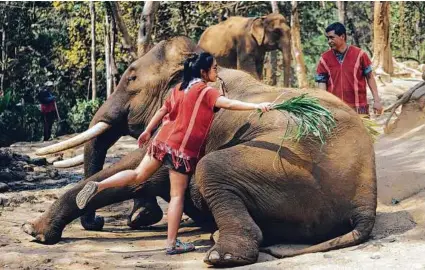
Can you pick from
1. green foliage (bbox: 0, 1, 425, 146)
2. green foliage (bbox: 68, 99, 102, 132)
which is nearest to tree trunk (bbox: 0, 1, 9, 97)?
green foliage (bbox: 0, 1, 425, 146)

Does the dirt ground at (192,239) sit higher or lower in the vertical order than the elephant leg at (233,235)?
lower

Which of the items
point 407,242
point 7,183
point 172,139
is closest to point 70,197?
point 172,139

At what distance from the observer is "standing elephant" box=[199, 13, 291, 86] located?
2044 centimetres

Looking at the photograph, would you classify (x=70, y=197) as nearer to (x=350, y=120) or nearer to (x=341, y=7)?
(x=350, y=120)

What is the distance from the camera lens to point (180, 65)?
770 centimetres

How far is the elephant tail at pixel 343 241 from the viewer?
562 cm

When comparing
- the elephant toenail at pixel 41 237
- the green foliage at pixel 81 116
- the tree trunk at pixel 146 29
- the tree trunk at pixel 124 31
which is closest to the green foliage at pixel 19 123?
the green foliage at pixel 81 116

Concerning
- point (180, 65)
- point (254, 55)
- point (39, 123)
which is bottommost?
point (39, 123)

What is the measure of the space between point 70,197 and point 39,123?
53.8 feet

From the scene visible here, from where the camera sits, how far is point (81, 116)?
23.9 meters

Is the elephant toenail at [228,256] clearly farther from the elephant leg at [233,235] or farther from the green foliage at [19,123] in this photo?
the green foliage at [19,123]

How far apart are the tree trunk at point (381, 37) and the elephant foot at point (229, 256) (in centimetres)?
1483

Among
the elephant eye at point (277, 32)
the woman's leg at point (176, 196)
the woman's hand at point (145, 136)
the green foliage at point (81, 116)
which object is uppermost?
the woman's hand at point (145, 136)

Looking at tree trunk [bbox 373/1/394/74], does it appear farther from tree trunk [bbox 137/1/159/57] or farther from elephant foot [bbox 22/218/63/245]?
elephant foot [bbox 22/218/63/245]
